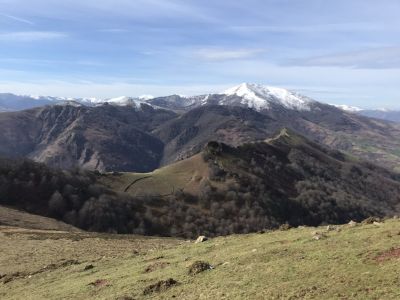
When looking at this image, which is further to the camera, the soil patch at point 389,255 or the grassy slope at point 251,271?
the soil patch at point 389,255

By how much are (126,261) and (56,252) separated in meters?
13.0

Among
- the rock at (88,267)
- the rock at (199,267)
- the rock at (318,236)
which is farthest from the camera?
the rock at (88,267)

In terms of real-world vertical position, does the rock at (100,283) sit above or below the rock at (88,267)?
above

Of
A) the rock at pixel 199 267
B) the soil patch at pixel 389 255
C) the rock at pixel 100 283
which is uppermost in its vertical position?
the soil patch at pixel 389 255

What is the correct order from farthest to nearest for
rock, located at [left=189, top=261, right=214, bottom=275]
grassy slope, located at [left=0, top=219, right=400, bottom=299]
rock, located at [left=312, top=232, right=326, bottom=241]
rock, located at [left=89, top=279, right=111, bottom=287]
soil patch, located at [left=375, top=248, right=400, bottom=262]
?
rock, located at [left=312, top=232, right=326, bottom=241] → rock, located at [left=89, top=279, right=111, bottom=287] → rock, located at [left=189, top=261, right=214, bottom=275] → soil patch, located at [left=375, top=248, right=400, bottom=262] → grassy slope, located at [left=0, top=219, right=400, bottom=299]

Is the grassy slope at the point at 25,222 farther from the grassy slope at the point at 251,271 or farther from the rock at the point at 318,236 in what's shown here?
the rock at the point at 318,236

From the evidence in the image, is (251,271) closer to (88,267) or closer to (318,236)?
(318,236)

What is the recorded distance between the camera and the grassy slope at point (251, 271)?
69.2 ft

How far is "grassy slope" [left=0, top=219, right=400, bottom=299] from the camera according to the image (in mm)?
21094

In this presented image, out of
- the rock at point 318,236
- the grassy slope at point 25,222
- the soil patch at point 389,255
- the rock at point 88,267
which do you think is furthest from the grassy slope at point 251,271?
the grassy slope at point 25,222

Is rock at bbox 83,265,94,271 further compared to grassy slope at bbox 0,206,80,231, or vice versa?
grassy slope at bbox 0,206,80,231

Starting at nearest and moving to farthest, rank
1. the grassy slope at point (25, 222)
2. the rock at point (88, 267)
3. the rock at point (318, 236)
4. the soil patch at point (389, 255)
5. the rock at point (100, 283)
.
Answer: the soil patch at point (389, 255) → the rock at point (100, 283) → the rock at point (318, 236) → the rock at point (88, 267) → the grassy slope at point (25, 222)

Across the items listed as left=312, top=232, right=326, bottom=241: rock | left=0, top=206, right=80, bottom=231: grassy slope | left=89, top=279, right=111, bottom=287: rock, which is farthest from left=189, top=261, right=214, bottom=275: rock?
left=0, top=206, right=80, bottom=231: grassy slope

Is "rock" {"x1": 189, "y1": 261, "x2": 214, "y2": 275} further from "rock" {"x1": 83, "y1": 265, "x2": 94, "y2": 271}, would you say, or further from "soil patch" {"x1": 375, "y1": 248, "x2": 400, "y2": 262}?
"rock" {"x1": 83, "y1": 265, "x2": 94, "y2": 271}
